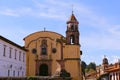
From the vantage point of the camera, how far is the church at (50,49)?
52.3 metres

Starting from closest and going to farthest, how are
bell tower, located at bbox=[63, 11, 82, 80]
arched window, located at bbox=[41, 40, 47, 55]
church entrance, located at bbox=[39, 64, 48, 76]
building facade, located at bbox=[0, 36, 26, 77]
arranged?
1. building facade, located at bbox=[0, 36, 26, 77]
2. bell tower, located at bbox=[63, 11, 82, 80]
3. church entrance, located at bbox=[39, 64, 48, 76]
4. arched window, located at bbox=[41, 40, 47, 55]

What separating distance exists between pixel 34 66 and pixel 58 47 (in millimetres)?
5295

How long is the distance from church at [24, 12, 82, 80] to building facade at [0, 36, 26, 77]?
1.89m

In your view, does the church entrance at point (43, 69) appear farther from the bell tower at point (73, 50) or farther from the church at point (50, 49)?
the bell tower at point (73, 50)

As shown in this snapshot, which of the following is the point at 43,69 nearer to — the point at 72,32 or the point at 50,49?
the point at 50,49

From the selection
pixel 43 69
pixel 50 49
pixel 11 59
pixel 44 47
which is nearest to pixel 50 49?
pixel 50 49

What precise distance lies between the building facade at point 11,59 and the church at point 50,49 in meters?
1.89

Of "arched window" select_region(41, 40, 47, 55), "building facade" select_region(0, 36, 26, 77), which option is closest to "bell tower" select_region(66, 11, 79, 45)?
"arched window" select_region(41, 40, 47, 55)

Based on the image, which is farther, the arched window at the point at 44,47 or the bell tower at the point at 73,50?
the arched window at the point at 44,47

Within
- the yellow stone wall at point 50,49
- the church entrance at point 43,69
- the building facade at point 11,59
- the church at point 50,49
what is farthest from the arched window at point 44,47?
the building facade at point 11,59

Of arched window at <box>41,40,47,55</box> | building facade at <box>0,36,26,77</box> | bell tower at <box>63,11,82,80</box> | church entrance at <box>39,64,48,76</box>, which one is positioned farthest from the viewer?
arched window at <box>41,40,47,55</box>

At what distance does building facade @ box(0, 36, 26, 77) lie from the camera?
39.5 meters

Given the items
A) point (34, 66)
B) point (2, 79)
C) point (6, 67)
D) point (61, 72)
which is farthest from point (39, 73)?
point (2, 79)

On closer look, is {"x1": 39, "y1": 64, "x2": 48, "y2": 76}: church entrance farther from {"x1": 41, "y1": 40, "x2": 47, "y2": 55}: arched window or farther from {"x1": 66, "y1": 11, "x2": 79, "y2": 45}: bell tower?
{"x1": 66, "y1": 11, "x2": 79, "y2": 45}: bell tower
